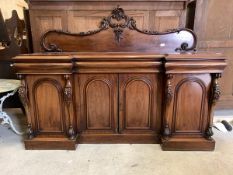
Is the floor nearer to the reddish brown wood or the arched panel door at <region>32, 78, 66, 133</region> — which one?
the reddish brown wood

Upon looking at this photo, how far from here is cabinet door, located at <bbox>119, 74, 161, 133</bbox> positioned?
5.84 feet

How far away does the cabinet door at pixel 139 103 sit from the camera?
178 cm

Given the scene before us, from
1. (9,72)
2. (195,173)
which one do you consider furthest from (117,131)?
(9,72)

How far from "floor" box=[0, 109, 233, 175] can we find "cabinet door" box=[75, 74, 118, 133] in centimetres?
19

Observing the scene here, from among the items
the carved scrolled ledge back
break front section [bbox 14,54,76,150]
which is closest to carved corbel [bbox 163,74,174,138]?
the carved scrolled ledge back

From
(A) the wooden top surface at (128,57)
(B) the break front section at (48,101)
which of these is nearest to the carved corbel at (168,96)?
(A) the wooden top surface at (128,57)

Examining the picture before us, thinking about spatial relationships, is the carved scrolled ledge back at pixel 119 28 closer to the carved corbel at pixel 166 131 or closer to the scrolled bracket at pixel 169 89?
the scrolled bracket at pixel 169 89

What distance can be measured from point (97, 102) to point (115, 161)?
0.52 metres

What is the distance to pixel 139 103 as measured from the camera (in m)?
1.84

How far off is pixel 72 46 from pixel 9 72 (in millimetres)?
1093

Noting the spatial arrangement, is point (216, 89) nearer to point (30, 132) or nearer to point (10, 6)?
point (30, 132)

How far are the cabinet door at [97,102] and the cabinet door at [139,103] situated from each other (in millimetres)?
73

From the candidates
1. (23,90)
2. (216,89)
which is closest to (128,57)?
(216,89)

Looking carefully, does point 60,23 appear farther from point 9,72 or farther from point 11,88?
point 9,72
